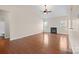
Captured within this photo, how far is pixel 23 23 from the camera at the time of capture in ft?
4.12

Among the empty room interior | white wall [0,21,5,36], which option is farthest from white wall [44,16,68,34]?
white wall [0,21,5,36]

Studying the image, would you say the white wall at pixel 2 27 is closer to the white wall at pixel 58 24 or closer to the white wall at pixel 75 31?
the white wall at pixel 58 24

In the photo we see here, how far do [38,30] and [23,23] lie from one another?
199 millimetres

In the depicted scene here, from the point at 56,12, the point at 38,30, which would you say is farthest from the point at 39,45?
the point at 56,12

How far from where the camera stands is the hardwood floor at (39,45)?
1.20 m

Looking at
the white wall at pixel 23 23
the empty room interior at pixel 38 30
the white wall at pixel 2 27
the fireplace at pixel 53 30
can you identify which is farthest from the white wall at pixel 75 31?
the white wall at pixel 2 27

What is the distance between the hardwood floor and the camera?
1.20 meters

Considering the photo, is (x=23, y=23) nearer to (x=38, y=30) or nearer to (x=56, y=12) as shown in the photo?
(x=38, y=30)

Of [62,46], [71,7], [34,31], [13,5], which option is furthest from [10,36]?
[71,7]

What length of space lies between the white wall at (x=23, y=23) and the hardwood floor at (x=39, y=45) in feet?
0.21

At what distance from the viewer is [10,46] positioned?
121cm

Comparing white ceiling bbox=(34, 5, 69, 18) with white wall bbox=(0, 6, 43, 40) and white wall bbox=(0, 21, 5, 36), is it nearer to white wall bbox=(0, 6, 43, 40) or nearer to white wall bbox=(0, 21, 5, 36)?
white wall bbox=(0, 6, 43, 40)

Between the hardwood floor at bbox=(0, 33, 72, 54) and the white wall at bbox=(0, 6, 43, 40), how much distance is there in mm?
65
